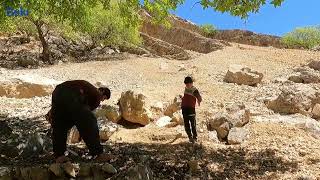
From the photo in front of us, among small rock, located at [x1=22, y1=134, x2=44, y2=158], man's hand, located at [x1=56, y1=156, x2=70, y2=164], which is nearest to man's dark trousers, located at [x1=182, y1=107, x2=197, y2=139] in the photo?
small rock, located at [x1=22, y1=134, x2=44, y2=158]

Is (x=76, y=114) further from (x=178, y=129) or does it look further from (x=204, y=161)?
(x=178, y=129)

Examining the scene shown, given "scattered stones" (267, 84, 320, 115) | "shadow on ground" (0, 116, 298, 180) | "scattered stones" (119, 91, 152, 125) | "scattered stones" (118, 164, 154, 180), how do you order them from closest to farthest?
"scattered stones" (118, 164, 154, 180), "shadow on ground" (0, 116, 298, 180), "scattered stones" (119, 91, 152, 125), "scattered stones" (267, 84, 320, 115)

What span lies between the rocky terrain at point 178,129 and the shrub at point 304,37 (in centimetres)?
3251

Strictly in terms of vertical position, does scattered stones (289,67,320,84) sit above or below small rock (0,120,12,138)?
above

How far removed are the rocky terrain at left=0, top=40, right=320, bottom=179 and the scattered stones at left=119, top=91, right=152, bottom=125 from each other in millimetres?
31

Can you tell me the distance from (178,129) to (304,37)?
49904mm

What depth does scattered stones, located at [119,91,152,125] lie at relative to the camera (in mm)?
14758

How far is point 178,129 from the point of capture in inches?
535

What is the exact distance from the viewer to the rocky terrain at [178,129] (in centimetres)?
870

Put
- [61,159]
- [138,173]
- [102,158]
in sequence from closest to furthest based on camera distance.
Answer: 1. [138,173]
2. [61,159]
3. [102,158]

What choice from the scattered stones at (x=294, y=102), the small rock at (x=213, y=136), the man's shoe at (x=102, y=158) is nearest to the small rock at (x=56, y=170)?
the man's shoe at (x=102, y=158)

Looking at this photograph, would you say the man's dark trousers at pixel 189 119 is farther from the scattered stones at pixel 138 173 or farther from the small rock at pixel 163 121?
the scattered stones at pixel 138 173

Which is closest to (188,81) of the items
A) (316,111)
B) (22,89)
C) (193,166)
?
(193,166)

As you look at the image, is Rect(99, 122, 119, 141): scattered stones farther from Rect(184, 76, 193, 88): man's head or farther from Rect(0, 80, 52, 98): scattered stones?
Rect(0, 80, 52, 98): scattered stones
